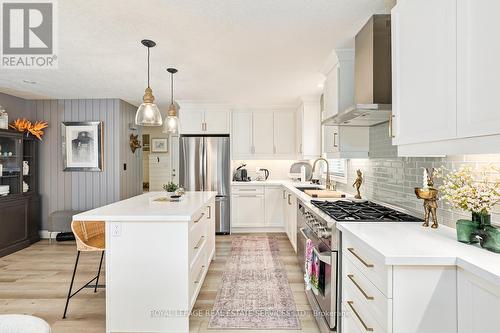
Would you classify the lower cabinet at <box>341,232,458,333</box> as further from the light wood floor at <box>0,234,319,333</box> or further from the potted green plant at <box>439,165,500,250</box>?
the light wood floor at <box>0,234,319,333</box>

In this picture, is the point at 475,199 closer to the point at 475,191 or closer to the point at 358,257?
the point at 475,191

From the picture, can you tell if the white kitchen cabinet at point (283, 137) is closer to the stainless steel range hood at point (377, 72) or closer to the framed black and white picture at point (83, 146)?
the framed black and white picture at point (83, 146)

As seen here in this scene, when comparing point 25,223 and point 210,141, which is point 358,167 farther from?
point 25,223

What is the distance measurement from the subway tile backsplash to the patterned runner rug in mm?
1324

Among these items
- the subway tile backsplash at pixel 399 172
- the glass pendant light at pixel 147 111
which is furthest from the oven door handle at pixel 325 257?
the glass pendant light at pixel 147 111

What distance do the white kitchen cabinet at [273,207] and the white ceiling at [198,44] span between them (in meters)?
1.83

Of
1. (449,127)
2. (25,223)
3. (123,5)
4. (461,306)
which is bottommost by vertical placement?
(25,223)

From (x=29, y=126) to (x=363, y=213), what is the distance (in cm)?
508

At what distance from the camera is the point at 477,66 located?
44.2 inches

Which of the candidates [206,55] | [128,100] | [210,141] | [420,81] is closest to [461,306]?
[420,81]

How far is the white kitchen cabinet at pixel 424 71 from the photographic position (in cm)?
129

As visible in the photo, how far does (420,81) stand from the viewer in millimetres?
1513

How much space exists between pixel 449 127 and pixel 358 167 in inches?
80.6

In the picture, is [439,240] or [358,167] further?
[358,167]
